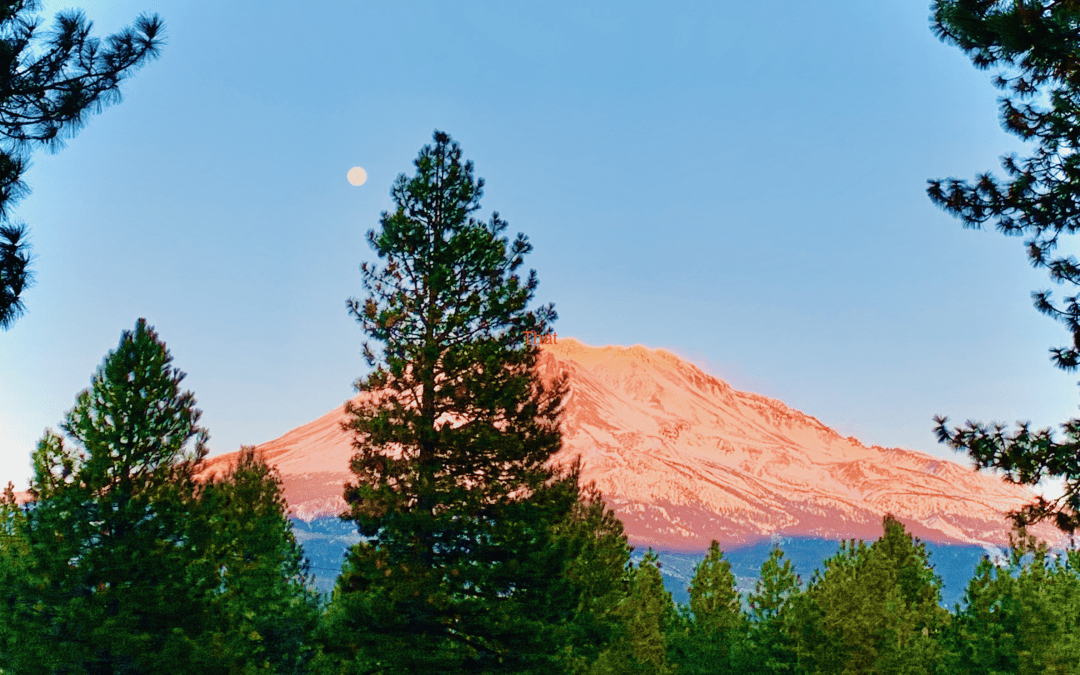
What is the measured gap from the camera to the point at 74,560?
23.8m

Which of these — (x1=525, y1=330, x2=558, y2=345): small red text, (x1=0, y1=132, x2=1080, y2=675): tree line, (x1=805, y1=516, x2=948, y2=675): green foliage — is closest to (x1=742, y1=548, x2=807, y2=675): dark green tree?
(x1=805, y1=516, x2=948, y2=675): green foliage

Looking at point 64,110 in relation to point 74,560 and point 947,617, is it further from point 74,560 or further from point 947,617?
point 947,617

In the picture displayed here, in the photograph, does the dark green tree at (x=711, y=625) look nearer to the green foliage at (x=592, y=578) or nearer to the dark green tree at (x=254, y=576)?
the green foliage at (x=592, y=578)

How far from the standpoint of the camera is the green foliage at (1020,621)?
29.6m

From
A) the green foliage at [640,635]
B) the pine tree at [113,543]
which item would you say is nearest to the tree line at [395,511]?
the pine tree at [113,543]

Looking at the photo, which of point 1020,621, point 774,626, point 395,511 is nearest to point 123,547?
point 395,511

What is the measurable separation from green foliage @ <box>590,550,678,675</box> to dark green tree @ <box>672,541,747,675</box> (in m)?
0.92

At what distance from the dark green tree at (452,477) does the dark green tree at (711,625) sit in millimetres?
12576

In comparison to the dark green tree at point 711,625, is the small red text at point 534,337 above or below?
above

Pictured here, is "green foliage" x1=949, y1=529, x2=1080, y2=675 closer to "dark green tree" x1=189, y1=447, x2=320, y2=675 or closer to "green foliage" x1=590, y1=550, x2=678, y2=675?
"green foliage" x1=590, y1=550, x2=678, y2=675

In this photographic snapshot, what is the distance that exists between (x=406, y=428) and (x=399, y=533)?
2508mm

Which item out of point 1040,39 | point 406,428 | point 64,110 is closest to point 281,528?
point 406,428

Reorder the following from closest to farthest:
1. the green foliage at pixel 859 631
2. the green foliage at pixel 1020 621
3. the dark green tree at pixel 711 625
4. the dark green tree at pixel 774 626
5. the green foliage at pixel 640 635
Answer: the green foliage at pixel 859 631, the green foliage at pixel 1020 621, the dark green tree at pixel 774 626, the dark green tree at pixel 711 625, the green foliage at pixel 640 635

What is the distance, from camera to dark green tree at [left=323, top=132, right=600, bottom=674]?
859 inches
